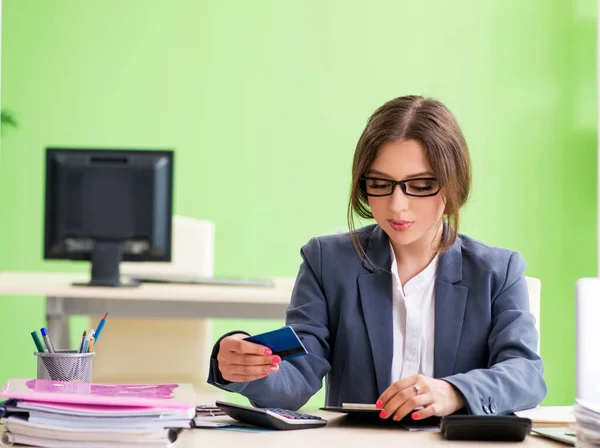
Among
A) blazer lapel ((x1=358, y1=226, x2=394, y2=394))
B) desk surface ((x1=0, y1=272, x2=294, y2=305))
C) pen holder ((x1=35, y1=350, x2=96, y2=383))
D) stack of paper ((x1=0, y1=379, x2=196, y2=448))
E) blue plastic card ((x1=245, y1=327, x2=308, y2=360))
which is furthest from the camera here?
desk surface ((x1=0, y1=272, x2=294, y2=305))

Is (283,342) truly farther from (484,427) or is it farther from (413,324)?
(413,324)

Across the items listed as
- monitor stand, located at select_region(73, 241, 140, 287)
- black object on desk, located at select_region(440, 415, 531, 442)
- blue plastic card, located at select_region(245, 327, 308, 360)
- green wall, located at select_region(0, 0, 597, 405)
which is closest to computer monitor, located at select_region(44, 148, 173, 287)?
monitor stand, located at select_region(73, 241, 140, 287)

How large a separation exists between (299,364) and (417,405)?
0.34m

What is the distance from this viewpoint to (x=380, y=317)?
1.71 meters

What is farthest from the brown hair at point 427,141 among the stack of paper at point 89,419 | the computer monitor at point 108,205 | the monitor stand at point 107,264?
the monitor stand at point 107,264

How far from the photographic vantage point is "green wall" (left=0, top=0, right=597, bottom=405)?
4.71 m

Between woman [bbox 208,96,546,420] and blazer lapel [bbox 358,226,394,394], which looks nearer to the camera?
woman [bbox 208,96,546,420]

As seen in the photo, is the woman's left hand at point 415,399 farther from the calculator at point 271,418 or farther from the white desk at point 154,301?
the white desk at point 154,301

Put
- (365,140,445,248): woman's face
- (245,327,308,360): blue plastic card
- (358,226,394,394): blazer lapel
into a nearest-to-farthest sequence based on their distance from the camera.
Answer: (245,327,308,360): blue plastic card → (365,140,445,248): woman's face → (358,226,394,394): blazer lapel

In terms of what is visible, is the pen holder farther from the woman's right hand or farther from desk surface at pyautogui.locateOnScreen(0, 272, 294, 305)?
desk surface at pyautogui.locateOnScreen(0, 272, 294, 305)

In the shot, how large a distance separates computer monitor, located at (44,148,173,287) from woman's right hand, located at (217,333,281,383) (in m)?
1.75

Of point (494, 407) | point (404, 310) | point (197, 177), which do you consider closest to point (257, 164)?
point (197, 177)

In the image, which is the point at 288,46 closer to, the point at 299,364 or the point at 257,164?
the point at 257,164

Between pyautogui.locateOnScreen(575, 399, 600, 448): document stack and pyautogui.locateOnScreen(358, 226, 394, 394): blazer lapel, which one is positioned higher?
pyautogui.locateOnScreen(358, 226, 394, 394): blazer lapel
